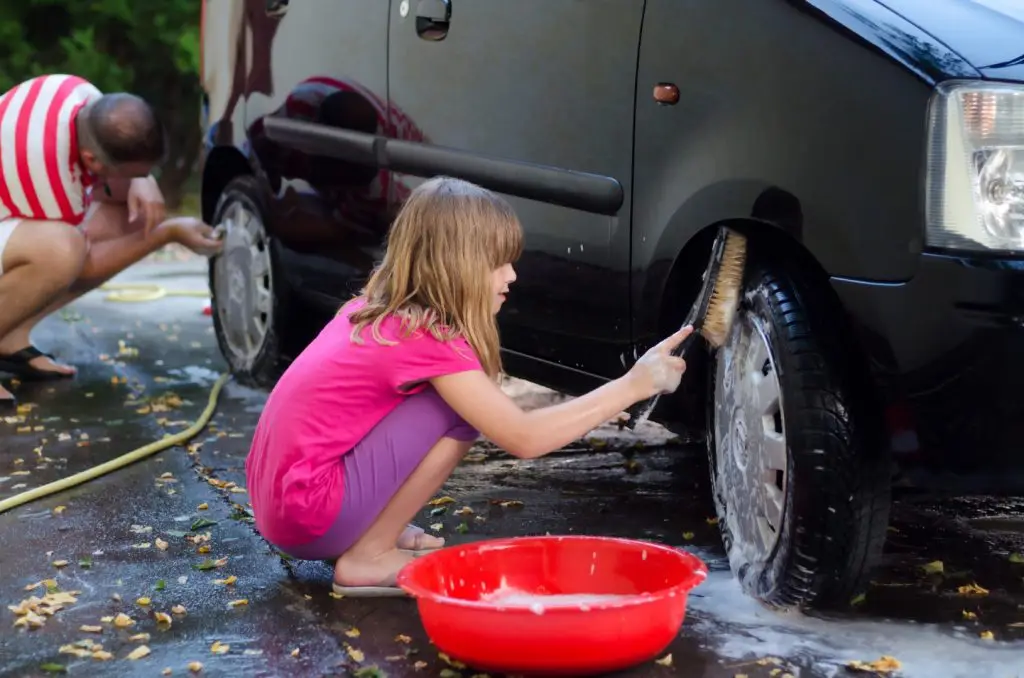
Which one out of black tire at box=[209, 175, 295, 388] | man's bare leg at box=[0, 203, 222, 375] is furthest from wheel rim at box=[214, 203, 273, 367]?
man's bare leg at box=[0, 203, 222, 375]

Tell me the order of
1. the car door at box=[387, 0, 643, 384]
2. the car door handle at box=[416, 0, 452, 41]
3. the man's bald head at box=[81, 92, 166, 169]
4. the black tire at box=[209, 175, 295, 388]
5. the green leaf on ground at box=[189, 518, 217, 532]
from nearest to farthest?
1. the car door at box=[387, 0, 643, 384]
2. the green leaf on ground at box=[189, 518, 217, 532]
3. the car door handle at box=[416, 0, 452, 41]
4. the black tire at box=[209, 175, 295, 388]
5. the man's bald head at box=[81, 92, 166, 169]

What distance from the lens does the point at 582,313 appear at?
3146mm

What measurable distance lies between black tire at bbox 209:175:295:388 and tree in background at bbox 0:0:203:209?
6608 millimetres

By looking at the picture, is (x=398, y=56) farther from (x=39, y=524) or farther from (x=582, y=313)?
(x=39, y=524)

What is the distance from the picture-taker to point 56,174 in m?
4.91

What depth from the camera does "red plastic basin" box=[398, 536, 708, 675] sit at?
7.50 feet

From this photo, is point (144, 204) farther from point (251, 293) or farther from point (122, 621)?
point (122, 621)

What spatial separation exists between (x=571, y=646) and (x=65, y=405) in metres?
3.07

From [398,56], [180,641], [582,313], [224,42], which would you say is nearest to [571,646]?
[180,641]

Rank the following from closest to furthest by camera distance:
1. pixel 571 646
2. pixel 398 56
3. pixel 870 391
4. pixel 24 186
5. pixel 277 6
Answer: pixel 571 646, pixel 870 391, pixel 398 56, pixel 277 6, pixel 24 186

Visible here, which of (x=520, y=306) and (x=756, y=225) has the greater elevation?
(x=756, y=225)

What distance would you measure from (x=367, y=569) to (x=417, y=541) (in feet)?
0.75

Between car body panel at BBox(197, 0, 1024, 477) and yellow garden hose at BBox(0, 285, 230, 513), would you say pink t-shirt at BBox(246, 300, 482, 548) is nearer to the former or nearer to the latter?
car body panel at BBox(197, 0, 1024, 477)

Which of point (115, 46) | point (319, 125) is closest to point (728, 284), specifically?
point (319, 125)
